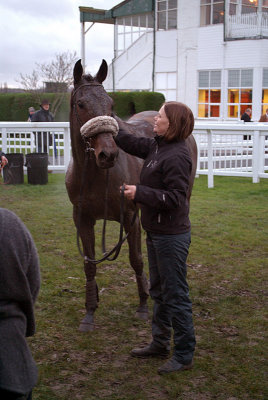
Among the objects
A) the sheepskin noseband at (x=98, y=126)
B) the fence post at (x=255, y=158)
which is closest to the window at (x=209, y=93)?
Answer: the fence post at (x=255, y=158)

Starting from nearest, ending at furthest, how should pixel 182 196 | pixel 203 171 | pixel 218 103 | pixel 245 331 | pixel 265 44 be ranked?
pixel 182 196, pixel 245 331, pixel 203 171, pixel 265 44, pixel 218 103

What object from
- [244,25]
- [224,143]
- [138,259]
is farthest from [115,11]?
[138,259]

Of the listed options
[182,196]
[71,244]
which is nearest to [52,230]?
[71,244]

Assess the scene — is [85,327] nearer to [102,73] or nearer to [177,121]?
[177,121]

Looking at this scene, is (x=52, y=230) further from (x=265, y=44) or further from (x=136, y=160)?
(x=265, y=44)

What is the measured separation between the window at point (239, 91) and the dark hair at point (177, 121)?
2456 cm

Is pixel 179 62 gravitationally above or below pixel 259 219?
above

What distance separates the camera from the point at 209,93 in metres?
28.4

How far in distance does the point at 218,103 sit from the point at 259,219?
67.3 ft

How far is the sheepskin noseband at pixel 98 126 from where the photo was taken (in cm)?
368

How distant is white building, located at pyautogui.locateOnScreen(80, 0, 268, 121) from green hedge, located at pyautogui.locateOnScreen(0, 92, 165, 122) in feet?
17.1

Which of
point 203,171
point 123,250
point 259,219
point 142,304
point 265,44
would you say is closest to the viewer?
point 142,304

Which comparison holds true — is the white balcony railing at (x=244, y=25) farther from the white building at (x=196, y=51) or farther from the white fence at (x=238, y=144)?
the white fence at (x=238, y=144)

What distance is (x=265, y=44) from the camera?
25766mm
